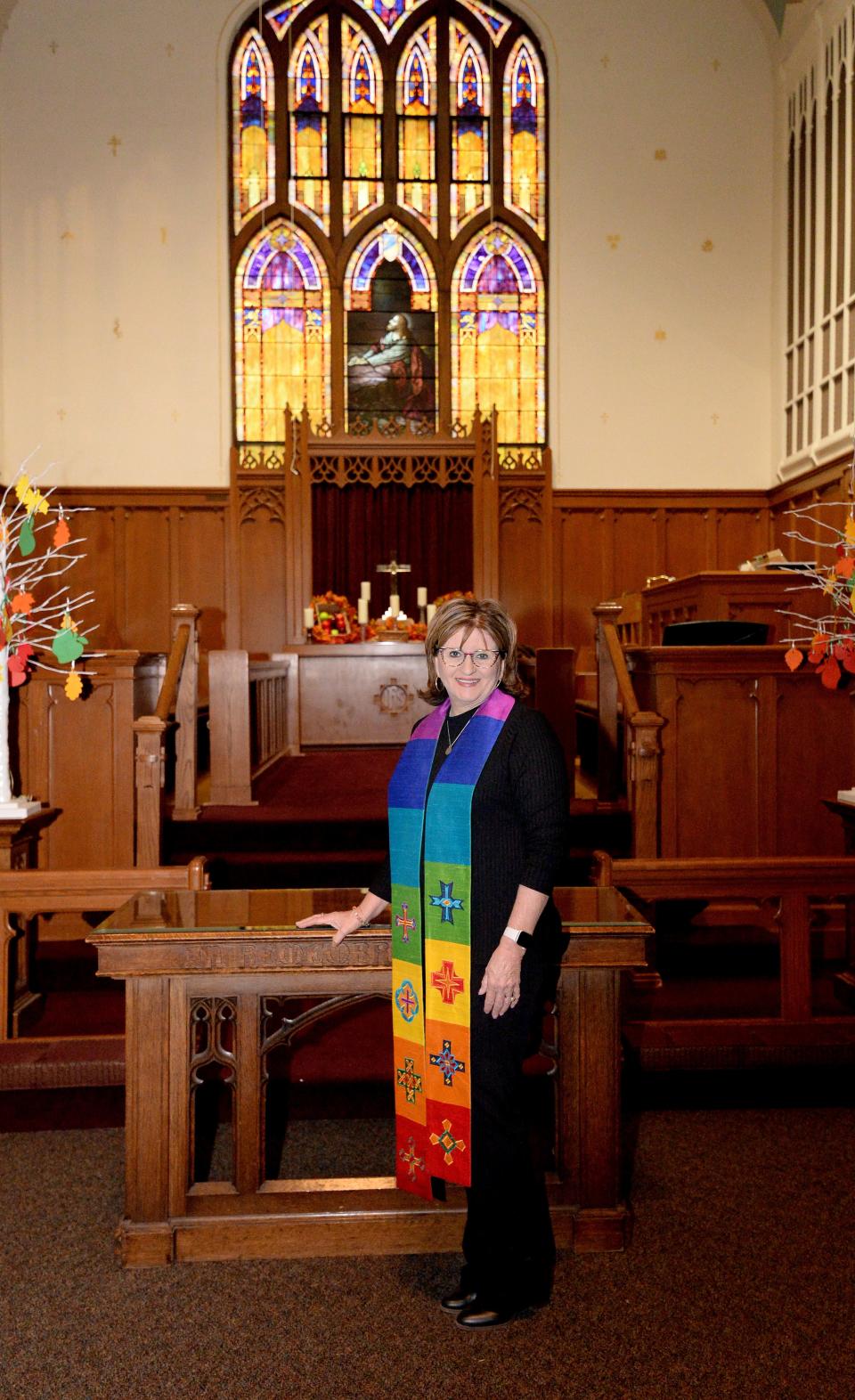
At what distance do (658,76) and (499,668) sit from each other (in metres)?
9.89

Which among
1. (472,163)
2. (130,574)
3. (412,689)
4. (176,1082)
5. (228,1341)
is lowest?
(228,1341)

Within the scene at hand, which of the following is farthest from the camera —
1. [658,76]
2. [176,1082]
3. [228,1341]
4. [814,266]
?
[658,76]

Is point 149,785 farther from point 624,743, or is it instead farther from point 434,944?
point 434,944

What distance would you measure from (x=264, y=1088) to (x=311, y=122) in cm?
1007

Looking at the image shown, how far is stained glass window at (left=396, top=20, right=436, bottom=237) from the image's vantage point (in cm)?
1020

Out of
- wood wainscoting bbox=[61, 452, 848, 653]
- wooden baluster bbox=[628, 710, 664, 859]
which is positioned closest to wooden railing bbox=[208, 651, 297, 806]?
wooden baluster bbox=[628, 710, 664, 859]

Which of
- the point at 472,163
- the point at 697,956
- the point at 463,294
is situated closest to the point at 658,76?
the point at 472,163

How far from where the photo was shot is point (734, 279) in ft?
33.1

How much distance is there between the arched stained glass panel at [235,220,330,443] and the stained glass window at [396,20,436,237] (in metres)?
1.15

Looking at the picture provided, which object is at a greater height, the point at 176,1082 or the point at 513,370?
the point at 513,370

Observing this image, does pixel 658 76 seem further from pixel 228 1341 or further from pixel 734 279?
pixel 228 1341

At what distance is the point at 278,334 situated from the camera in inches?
396

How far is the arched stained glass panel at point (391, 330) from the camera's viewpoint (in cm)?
1008

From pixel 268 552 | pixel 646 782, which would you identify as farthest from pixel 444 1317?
pixel 268 552
